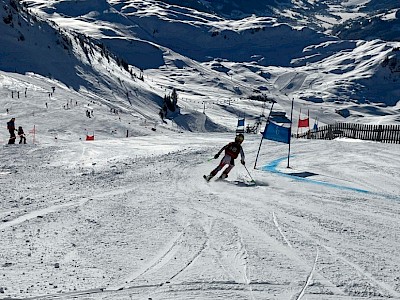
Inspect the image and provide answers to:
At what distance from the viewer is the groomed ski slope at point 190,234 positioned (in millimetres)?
5809

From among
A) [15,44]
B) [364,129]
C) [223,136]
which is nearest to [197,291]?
[223,136]

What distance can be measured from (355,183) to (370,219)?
437cm

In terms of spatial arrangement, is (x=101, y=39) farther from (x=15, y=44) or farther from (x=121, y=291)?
(x=121, y=291)

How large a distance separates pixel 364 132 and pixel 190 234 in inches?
1219

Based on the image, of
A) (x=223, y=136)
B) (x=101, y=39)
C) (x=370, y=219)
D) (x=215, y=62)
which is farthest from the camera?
(x=215, y=62)

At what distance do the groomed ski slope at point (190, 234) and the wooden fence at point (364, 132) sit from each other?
1835cm

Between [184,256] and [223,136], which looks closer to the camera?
[184,256]

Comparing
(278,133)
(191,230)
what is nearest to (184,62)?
(278,133)

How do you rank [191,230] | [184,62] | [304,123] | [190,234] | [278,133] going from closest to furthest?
[190,234] < [191,230] < [278,133] < [304,123] < [184,62]

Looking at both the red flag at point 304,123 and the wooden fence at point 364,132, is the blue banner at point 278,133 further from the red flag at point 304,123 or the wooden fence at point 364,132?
the wooden fence at point 364,132

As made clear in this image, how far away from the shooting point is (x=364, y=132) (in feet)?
118

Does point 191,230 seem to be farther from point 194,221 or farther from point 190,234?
point 194,221

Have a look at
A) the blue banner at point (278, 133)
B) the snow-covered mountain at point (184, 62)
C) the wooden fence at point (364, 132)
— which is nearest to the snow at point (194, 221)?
the blue banner at point (278, 133)

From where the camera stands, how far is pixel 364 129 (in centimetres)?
3625
